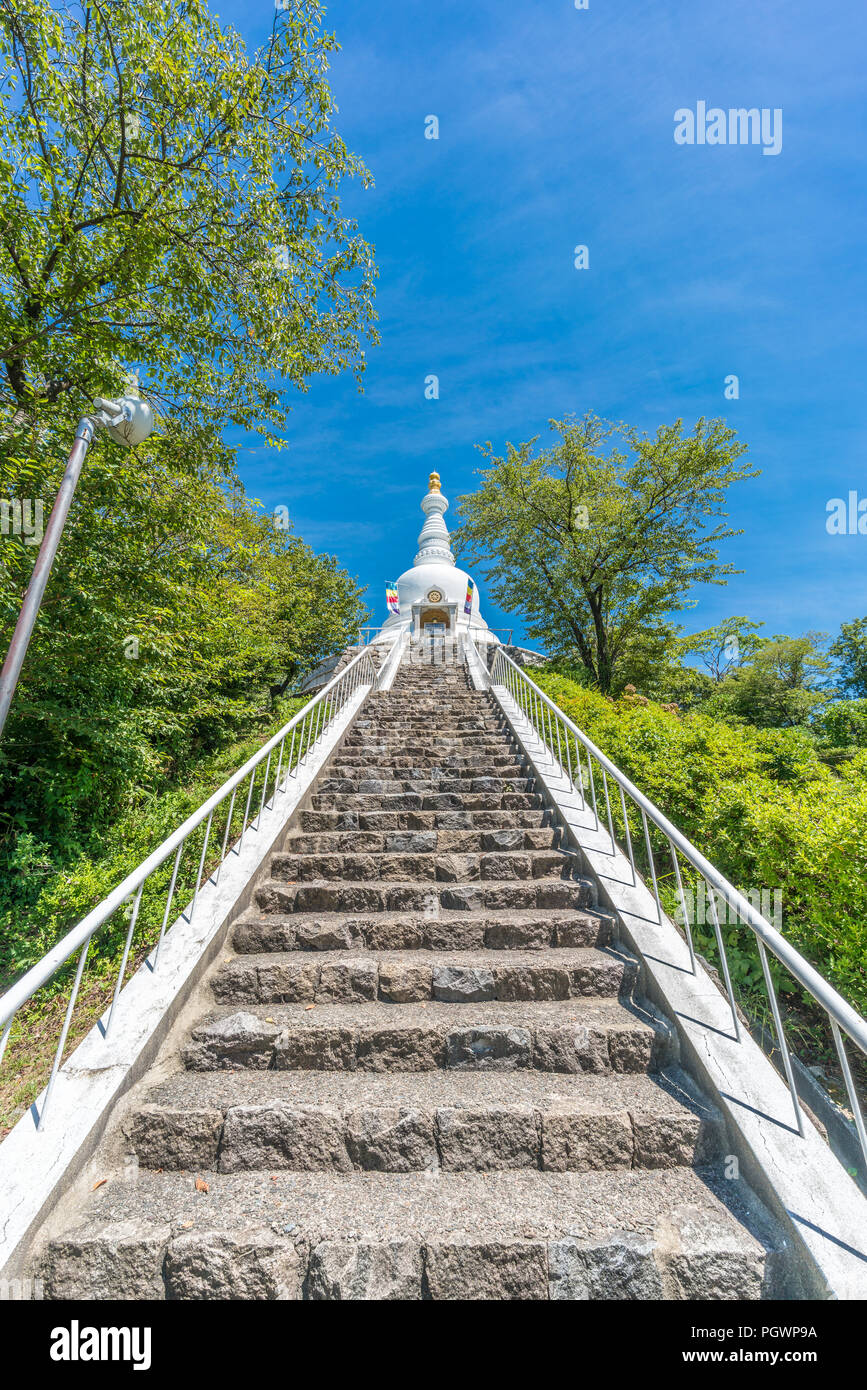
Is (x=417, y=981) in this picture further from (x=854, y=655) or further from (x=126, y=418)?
(x=854, y=655)

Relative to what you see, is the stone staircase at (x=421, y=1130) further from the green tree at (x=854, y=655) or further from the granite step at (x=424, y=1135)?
the green tree at (x=854, y=655)

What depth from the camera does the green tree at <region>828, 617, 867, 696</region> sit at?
22.0 metres

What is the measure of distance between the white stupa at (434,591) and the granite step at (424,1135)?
52.0 feet

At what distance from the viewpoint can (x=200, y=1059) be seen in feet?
8.28

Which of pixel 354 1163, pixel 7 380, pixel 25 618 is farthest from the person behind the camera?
pixel 7 380

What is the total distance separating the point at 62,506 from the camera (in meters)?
3.16

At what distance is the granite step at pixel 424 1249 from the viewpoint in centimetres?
171

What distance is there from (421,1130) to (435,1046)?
0.40 m

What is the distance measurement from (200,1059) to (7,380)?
6.63 metres

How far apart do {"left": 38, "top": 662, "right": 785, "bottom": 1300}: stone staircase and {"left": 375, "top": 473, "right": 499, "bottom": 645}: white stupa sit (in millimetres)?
14780

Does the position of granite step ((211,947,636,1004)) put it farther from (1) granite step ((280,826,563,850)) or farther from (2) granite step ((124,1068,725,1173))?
(1) granite step ((280,826,563,850))

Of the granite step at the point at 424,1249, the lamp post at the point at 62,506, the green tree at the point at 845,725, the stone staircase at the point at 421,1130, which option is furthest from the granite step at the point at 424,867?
the green tree at the point at 845,725
